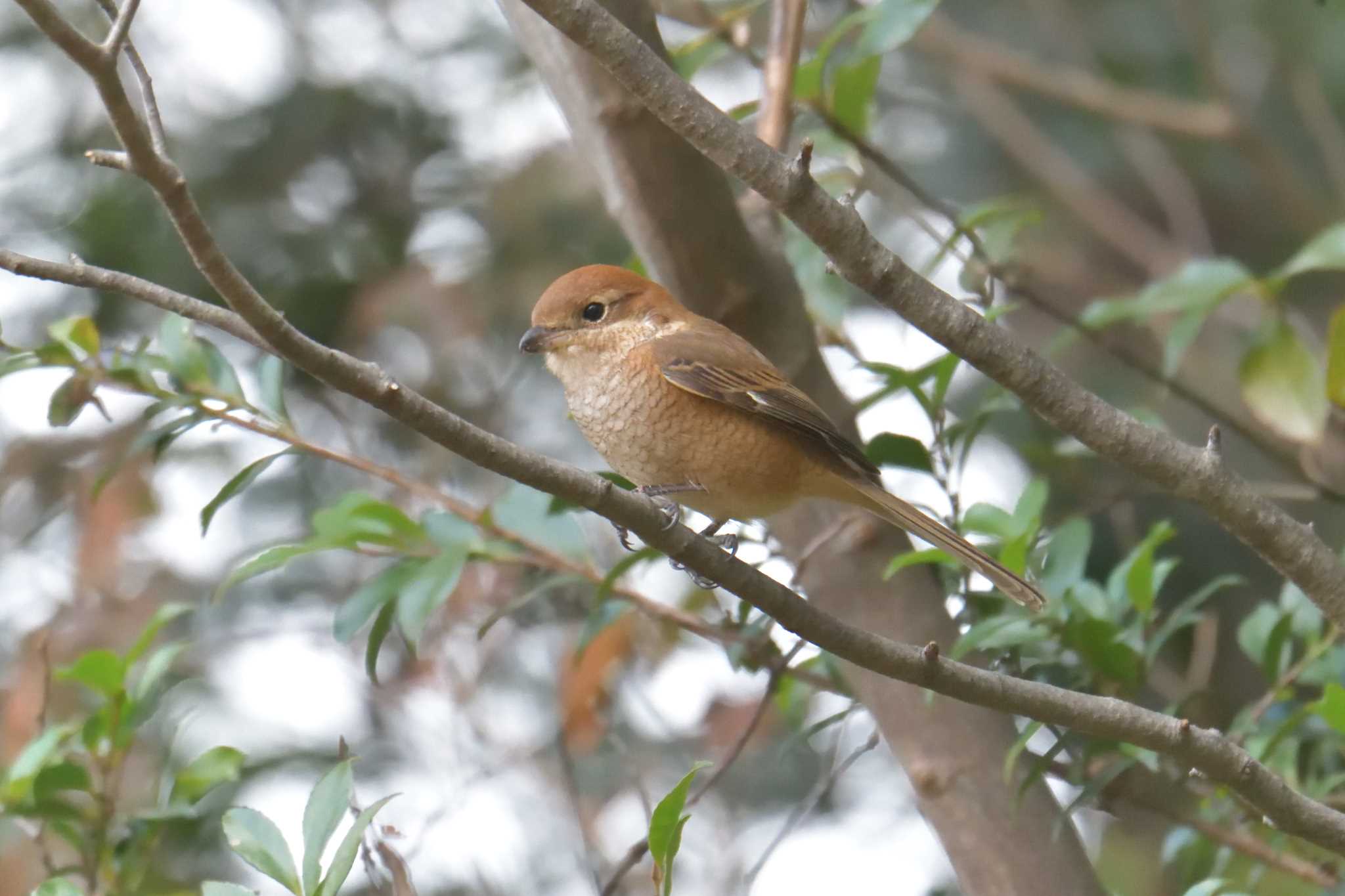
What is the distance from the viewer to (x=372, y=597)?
3.14 meters

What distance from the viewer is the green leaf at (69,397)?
2941mm

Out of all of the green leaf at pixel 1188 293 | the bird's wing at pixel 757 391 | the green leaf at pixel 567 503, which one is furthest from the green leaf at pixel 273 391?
the green leaf at pixel 1188 293

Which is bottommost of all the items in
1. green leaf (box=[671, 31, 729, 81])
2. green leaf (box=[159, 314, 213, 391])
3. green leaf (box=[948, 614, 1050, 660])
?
green leaf (box=[948, 614, 1050, 660])

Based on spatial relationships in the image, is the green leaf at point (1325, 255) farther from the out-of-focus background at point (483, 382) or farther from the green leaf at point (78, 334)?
the green leaf at point (78, 334)

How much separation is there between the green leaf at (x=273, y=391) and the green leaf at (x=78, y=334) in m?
0.33

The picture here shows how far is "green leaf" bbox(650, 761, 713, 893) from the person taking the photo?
2.20 metres

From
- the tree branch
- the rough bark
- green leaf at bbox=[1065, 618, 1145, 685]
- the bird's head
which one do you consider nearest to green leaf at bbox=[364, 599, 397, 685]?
the bird's head

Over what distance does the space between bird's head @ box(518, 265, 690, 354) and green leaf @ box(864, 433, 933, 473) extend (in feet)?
1.95

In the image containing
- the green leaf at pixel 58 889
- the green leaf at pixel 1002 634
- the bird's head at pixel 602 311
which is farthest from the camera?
the bird's head at pixel 602 311

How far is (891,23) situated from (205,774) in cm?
215

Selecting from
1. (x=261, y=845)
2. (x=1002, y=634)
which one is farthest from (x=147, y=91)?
(x=1002, y=634)

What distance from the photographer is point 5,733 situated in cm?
428

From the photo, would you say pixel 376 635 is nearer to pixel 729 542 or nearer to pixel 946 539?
pixel 729 542

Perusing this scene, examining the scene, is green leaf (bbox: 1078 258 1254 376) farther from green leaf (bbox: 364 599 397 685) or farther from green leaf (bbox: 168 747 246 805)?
green leaf (bbox: 168 747 246 805)
